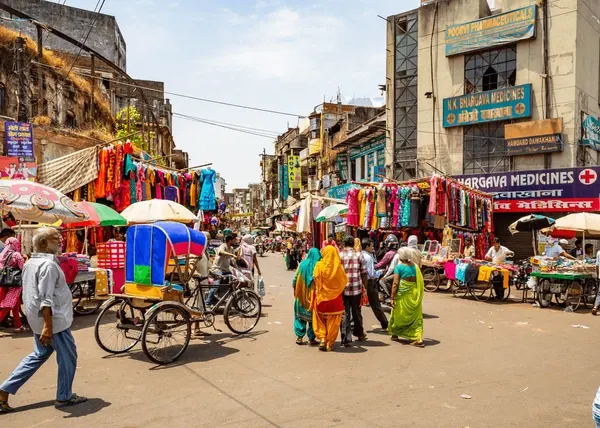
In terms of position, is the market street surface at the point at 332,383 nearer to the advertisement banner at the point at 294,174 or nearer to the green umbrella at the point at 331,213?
the green umbrella at the point at 331,213

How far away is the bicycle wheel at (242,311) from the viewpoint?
8.55 meters

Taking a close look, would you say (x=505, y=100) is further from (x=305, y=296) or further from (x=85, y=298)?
(x=85, y=298)

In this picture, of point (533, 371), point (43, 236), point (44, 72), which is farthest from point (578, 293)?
point (44, 72)

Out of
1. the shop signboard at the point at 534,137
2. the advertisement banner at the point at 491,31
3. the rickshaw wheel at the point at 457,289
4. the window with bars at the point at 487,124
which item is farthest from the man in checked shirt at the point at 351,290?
the advertisement banner at the point at 491,31

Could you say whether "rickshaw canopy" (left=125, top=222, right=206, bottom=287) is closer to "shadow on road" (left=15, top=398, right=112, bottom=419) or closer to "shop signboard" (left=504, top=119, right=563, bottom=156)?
"shadow on road" (left=15, top=398, right=112, bottom=419)

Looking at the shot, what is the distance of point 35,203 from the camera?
9000mm

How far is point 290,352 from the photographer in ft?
24.6

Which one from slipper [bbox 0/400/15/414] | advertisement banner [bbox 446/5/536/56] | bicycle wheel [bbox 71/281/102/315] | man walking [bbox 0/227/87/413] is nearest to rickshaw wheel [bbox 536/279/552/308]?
bicycle wheel [bbox 71/281/102/315]

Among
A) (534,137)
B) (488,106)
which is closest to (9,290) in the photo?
(534,137)

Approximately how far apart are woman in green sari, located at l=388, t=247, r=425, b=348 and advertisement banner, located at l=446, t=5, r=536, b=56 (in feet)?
64.1

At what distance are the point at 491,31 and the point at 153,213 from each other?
19809mm

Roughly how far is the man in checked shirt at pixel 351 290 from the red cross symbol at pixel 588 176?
16.6m

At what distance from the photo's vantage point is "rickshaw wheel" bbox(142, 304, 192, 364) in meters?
6.75

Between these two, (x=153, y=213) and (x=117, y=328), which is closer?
(x=117, y=328)
